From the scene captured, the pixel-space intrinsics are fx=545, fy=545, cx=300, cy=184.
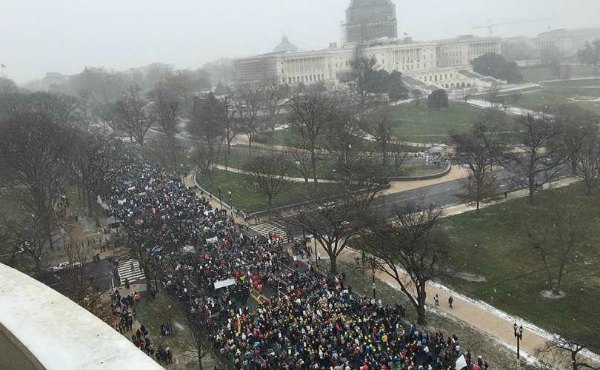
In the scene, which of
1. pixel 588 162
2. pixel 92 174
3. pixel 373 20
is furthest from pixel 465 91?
pixel 92 174

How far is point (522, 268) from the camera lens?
28.5 m

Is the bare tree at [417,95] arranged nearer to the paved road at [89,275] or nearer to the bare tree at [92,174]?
the bare tree at [92,174]

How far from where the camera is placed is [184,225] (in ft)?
116

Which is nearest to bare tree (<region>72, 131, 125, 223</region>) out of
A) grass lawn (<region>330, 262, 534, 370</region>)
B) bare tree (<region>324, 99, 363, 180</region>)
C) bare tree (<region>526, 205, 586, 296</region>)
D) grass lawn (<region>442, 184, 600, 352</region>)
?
bare tree (<region>324, 99, 363, 180</region>)

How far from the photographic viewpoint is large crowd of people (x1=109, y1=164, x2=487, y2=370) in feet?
63.8

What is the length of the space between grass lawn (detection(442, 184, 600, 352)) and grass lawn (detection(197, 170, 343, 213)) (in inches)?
421

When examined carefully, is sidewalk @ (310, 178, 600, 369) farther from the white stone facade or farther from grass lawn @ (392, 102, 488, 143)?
the white stone facade

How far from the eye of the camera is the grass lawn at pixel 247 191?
1706 inches

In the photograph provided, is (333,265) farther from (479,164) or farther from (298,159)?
(298,159)

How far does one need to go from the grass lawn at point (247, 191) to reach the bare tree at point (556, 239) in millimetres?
13574

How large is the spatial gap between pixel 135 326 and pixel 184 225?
12.1 m

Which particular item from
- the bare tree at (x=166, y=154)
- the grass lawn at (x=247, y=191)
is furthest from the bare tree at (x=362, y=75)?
the grass lawn at (x=247, y=191)

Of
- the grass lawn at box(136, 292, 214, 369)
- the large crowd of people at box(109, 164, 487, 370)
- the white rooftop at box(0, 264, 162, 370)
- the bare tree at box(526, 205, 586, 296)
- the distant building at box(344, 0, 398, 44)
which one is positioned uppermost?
the distant building at box(344, 0, 398, 44)

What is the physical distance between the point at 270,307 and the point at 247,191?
82.4ft
